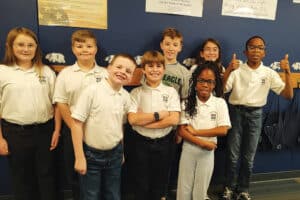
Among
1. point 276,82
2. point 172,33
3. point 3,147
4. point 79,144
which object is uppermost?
point 172,33

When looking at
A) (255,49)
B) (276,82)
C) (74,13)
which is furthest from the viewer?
(276,82)

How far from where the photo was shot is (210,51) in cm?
222

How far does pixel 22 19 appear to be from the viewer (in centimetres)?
194

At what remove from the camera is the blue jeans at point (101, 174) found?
1.66 metres

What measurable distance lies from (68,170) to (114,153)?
1.51ft

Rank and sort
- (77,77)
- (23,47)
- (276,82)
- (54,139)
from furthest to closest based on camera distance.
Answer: (276,82) → (54,139) → (77,77) → (23,47)

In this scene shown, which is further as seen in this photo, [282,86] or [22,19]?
[282,86]

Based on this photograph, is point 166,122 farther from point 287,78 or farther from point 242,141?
point 287,78

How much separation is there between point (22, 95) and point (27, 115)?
14 centimetres

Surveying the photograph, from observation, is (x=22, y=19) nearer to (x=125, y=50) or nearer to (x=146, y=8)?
(x=125, y=50)

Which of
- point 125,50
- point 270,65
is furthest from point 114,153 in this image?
point 270,65

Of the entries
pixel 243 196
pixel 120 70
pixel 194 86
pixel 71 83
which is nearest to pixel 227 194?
pixel 243 196

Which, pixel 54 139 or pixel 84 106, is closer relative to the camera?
pixel 84 106

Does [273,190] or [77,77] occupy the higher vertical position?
[77,77]
